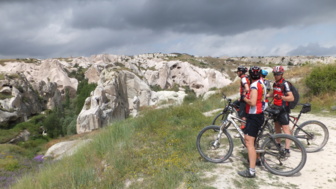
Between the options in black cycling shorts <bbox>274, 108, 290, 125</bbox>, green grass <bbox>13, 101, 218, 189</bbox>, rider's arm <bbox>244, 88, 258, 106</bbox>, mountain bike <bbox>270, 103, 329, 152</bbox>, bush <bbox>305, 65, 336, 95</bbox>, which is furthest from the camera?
bush <bbox>305, 65, 336, 95</bbox>

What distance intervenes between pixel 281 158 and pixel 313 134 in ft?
5.84

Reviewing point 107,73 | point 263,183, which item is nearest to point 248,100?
point 263,183

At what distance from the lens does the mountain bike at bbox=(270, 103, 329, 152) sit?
6.27m

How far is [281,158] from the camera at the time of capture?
5.27 m

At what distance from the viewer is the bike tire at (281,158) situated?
16.1ft

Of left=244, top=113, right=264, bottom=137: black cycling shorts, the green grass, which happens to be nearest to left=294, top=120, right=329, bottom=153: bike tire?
left=244, top=113, right=264, bottom=137: black cycling shorts

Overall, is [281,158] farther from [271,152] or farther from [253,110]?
[253,110]

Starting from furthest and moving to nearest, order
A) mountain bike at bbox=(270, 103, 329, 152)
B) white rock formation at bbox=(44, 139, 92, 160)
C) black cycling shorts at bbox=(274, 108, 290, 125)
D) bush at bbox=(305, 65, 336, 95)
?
bush at bbox=(305, 65, 336, 95), white rock formation at bbox=(44, 139, 92, 160), mountain bike at bbox=(270, 103, 329, 152), black cycling shorts at bbox=(274, 108, 290, 125)

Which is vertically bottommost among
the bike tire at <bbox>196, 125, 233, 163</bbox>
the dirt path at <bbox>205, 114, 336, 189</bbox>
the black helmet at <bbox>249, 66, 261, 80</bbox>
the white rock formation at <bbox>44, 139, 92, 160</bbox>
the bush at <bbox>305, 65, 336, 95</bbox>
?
the white rock formation at <bbox>44, 139, 92, 160</bbox>

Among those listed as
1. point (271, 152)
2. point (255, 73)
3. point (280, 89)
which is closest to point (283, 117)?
point (280, 89)

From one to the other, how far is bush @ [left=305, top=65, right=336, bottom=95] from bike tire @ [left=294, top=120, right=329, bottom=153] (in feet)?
23.6

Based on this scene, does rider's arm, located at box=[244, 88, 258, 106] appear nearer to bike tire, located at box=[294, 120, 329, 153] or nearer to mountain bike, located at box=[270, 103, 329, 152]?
mountain bike, located at box=[270, 103, 329, 152]

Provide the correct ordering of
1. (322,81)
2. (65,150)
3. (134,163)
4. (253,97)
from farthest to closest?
(65,150)
(322,81)
(134,163)
(253,97)

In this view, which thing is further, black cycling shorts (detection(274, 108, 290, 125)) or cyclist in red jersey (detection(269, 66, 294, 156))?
black cycling shorts (detection(274, 108, 290, 125))
